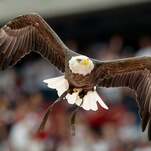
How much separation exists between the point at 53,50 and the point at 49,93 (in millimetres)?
5208

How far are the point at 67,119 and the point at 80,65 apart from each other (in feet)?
14.5

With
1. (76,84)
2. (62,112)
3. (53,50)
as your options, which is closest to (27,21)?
(53,50)

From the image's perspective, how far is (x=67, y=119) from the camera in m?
11.8

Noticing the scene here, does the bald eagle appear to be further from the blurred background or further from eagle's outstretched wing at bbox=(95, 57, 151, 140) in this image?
the blurred background

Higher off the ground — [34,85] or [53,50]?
[53,50]

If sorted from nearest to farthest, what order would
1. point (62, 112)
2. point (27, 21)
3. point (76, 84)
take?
1. point (76, 84)
2. point (27, 21)
3. point (62, 112)

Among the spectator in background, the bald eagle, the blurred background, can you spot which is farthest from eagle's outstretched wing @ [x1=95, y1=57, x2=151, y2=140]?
the spectator in background

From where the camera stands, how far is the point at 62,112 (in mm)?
12117

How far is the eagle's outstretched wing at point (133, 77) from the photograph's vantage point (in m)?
7.79

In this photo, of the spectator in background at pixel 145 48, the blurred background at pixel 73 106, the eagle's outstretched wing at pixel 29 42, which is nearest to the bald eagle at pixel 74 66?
the eagle's outstretched wing at pixel 29 42

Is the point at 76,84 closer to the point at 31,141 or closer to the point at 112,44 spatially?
the point at 31,141

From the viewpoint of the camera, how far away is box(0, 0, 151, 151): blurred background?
36.8 ft

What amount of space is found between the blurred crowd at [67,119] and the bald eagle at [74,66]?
8.16 ft

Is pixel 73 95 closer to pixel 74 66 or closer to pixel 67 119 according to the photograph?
pixel 74 66
